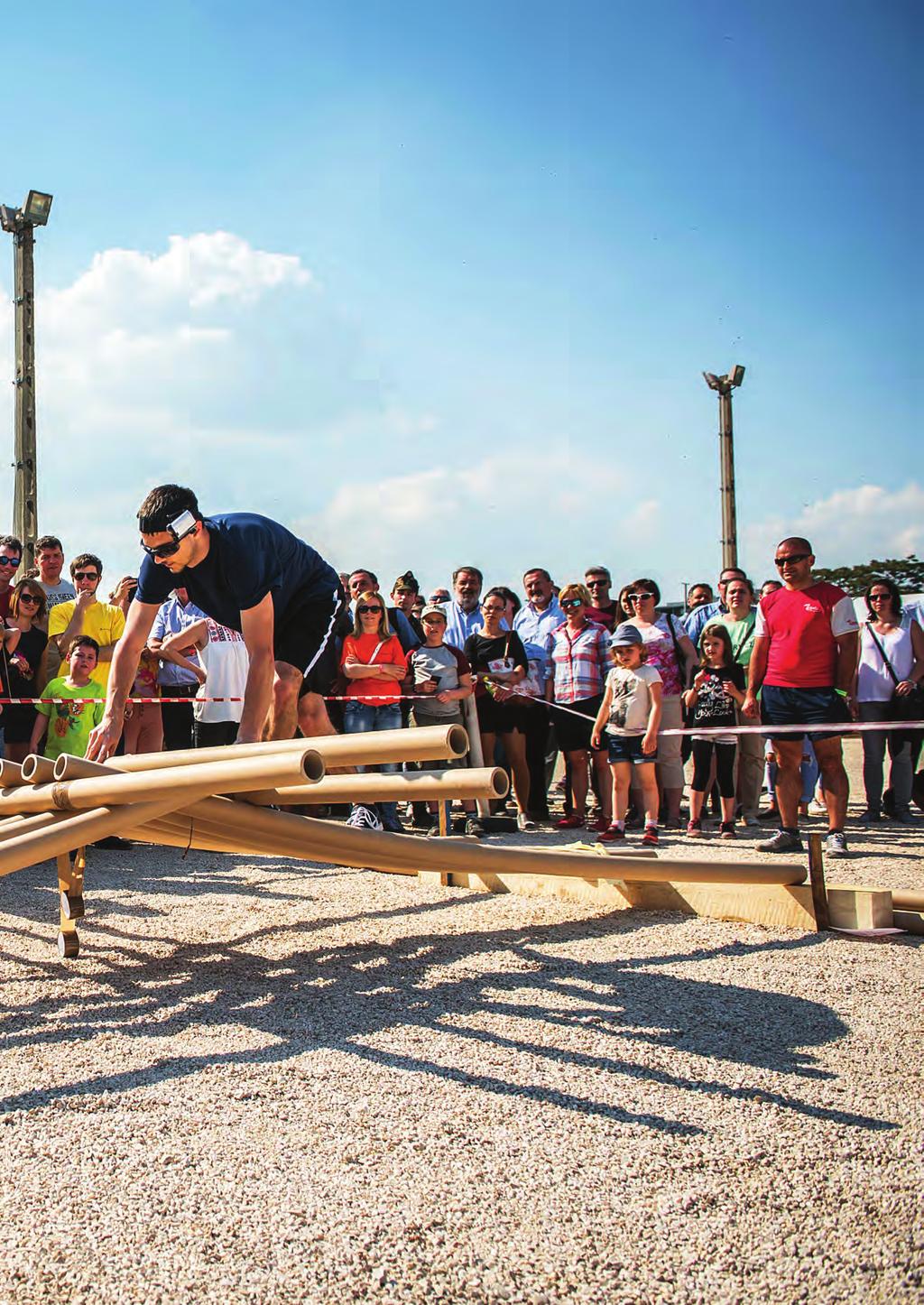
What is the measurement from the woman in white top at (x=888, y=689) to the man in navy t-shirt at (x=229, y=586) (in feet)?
18.3

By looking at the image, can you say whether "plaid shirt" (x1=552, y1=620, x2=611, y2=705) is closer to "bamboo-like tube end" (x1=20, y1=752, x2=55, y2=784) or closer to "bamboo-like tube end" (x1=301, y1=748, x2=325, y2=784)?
"bamboo-like tube end" (x1=20, y1=752, x2=55, y2=784)

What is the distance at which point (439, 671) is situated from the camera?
344 inches

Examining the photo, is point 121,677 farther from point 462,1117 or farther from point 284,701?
point 462,1117

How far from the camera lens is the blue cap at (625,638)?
7957mm

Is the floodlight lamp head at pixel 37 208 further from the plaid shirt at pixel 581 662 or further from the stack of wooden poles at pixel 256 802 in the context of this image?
the stack of wooden poles at pixel 256 802

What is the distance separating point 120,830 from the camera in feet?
11.7

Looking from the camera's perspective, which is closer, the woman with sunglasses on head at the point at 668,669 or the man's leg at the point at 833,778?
the man's leg at the point at 833,778

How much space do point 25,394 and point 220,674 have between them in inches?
276

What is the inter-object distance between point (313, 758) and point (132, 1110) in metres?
1.00

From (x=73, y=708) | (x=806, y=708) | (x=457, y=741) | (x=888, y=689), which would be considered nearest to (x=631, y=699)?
(x=806, y=708)

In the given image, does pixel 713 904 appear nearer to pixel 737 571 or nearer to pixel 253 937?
pixel 253 937

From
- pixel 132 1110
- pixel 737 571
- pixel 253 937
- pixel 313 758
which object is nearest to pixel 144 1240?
pixel 132 1110

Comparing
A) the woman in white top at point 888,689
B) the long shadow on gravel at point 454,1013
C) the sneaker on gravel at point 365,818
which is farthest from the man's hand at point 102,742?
the woman in white top at point 888,689

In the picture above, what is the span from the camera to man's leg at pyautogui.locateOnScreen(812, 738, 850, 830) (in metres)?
7.06
